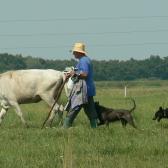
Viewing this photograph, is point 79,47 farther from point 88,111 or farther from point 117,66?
point 117,66

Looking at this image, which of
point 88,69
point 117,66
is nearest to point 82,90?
point 88,69

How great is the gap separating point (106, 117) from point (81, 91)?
997mm

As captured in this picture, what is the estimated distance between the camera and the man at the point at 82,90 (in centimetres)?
1543

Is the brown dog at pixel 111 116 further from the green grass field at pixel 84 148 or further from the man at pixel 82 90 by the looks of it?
the green grass field at pixel 84 148

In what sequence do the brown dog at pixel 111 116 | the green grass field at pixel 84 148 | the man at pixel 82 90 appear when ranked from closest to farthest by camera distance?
1. the green grass field at pixel 84 148
2. the man at pixel 82 90
3. the brown dog at pixel 111 116

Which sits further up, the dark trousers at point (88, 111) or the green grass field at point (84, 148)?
the dark trousers at point (88, 111)

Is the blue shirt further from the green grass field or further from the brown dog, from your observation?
the green grass field

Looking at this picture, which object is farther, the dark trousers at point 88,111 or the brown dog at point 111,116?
the brown dog at point 111,116

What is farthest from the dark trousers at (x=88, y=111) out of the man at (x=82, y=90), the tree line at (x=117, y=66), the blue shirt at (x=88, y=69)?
the tree line at (x=117, y=66)

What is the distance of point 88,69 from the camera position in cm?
1553

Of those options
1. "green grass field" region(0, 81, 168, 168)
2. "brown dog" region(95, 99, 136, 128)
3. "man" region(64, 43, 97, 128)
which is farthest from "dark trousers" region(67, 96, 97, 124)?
"green grass field" region(0, 81, 168, 168)

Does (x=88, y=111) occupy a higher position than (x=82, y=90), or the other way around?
(x=82, y=90)

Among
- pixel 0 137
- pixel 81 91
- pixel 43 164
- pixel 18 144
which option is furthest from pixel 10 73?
pixel 43 164

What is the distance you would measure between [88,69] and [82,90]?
0.51 meters
